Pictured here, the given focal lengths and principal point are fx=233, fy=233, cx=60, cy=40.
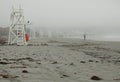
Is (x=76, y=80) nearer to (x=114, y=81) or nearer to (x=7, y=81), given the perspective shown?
(x=114, y=81)

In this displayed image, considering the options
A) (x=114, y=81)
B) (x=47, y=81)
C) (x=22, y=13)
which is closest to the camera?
(x=47, y=81)

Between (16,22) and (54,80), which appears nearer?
(54,80)

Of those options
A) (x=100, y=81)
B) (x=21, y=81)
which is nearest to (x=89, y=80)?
(x=100, y=81)

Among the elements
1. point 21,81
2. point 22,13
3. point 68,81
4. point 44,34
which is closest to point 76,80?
point 68,81

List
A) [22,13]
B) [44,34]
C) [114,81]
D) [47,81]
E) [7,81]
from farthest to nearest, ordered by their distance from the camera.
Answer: [44,34] < [22,13] < [114,81] < [47,81] < [7,81]

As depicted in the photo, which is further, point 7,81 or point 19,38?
point 19,38

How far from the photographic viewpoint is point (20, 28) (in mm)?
31266

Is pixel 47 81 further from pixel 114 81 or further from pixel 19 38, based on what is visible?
pixel 19 38

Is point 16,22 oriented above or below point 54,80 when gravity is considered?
above

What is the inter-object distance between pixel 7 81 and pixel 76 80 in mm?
1714

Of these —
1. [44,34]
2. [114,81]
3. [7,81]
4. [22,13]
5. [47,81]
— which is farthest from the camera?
[44,34]

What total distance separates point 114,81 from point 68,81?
3.86ft

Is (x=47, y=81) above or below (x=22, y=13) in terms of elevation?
below

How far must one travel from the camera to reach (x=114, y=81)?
5801 mm
